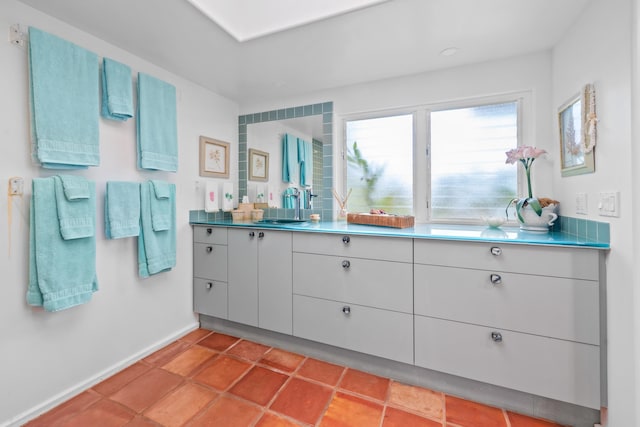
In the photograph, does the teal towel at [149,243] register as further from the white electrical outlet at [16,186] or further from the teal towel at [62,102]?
the white electrical outlet at [16,186]

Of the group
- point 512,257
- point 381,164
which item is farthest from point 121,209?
point 512,257

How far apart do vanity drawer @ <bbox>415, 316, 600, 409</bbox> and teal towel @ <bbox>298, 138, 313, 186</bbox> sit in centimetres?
157

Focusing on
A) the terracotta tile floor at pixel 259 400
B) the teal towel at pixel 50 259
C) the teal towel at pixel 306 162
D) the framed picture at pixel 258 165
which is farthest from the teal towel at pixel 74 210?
the teal towel at pixel 306 162

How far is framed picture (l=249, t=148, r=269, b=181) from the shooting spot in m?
2.94

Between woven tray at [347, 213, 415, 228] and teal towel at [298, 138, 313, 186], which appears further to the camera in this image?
teal towel at [298, 138, 313, 186]

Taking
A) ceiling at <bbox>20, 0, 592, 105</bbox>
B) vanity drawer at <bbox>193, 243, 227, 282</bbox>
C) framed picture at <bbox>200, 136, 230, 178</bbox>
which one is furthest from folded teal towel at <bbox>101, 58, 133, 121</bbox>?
vanity drawer at <bbox>193, 243, 227, 282</bbox>

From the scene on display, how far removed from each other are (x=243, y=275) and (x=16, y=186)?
1.40m

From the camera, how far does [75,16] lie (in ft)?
5.25

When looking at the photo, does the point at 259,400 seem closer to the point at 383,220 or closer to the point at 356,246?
the point at 356,246

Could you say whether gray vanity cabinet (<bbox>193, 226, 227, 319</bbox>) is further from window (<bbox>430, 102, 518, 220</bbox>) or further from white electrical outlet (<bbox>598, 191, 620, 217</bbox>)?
white electrical outlet (<bbox>598, 191, 620, 217</bbox>)

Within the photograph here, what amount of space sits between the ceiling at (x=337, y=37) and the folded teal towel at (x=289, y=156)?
0.57 meters

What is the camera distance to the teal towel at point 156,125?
2.01m

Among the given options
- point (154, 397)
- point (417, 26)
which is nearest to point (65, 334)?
point (154, 397)

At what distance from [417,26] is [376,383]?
2213 millimetres
